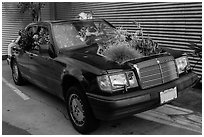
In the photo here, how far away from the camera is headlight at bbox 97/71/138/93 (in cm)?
325

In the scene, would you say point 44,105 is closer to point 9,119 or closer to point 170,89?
point 9,119

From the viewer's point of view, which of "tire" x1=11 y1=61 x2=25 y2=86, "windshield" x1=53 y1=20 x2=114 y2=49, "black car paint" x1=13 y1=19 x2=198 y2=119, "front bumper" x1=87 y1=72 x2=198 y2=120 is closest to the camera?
"front bumper" x1=87 y1=72 x2=198 y2=120

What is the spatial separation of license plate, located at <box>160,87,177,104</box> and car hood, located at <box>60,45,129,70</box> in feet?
2.00

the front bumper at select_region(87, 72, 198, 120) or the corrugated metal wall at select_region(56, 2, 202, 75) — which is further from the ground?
the corrugated metal wall at select_region(56, 2, 202, 75)

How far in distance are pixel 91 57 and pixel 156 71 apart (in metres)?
0.91

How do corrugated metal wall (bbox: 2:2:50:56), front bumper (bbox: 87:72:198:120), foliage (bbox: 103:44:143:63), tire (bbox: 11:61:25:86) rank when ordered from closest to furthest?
front bumper (bbox: 87:72:198:120), foliage (bbox: 103:44:143:63), tire (bbox: 11:61:25:86), corrugated metal wall (bbox: 2:2:50:56)

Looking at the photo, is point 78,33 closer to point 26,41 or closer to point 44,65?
point 44,65

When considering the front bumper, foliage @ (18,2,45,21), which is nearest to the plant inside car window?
the front bumper

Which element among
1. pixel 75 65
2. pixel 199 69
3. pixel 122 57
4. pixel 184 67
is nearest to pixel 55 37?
pixel 75 65

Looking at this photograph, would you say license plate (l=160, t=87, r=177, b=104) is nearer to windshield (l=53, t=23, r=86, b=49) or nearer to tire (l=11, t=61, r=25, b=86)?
windshield (l=53, t=23, r=86, b=49)

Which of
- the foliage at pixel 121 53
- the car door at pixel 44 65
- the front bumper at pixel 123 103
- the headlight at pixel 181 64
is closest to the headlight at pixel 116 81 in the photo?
the front bumper at pixel 123 103

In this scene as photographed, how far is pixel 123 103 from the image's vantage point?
125 inches

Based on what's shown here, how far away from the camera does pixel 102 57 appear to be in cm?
369

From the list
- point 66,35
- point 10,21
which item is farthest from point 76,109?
point 10,21
